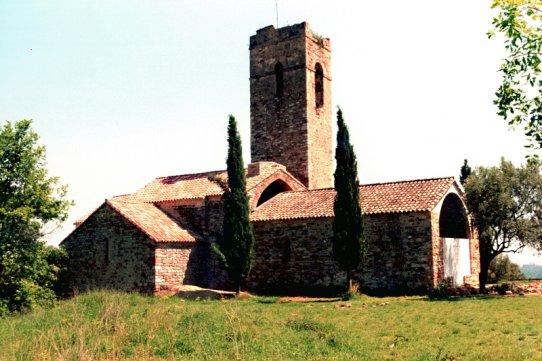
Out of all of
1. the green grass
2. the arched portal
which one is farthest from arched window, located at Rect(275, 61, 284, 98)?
the green grass

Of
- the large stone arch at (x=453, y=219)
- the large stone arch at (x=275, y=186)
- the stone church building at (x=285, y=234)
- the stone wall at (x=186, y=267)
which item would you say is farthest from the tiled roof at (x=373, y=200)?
the stone wall at (x=186, y=267)

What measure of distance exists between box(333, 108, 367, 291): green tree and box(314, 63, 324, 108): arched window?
37.6 feet

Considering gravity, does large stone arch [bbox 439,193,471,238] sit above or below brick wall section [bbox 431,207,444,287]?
above

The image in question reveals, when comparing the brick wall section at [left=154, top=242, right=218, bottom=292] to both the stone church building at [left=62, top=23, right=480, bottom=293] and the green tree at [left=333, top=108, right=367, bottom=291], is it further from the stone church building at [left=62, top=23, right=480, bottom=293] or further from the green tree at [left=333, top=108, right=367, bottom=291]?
the green tree at [left=333, top=108, right=367, bottom=291]

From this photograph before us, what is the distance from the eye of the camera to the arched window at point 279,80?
33969mm

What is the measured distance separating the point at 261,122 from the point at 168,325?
23547 mm

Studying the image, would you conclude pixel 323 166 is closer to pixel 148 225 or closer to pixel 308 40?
pixel 308 40

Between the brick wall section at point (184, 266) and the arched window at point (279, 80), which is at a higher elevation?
the arched window at point (279, 80)

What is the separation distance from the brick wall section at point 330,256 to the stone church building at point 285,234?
44 mm

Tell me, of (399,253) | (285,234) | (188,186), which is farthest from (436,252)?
(188,186)

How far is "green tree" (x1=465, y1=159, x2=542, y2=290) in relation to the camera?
24.3 meters

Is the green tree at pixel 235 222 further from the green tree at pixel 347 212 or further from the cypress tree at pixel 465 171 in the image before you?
the cypress tree at pixel 465 171

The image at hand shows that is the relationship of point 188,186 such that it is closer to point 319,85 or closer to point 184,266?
point 184,266

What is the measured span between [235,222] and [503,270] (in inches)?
769
